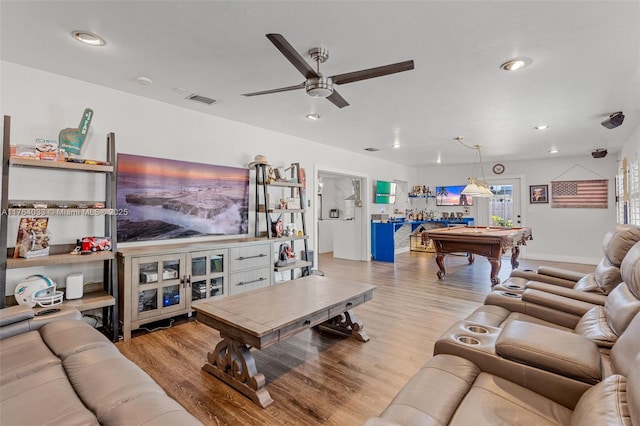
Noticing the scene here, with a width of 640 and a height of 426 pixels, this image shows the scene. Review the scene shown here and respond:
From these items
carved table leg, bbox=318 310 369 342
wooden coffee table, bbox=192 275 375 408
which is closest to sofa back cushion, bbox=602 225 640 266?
wooden coffee table, bbox=192 275 375 408

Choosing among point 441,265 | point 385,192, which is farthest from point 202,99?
point 385,192

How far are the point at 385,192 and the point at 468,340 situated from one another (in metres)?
6.32

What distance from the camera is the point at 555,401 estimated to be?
1.23 meters

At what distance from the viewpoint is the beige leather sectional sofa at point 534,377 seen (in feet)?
3.26

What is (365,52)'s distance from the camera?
7.88 feet

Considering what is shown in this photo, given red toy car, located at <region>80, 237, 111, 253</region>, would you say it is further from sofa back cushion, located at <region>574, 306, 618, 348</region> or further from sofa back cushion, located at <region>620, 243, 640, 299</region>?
sofa back cushion, located at <region>620, 243, 640, 299</region>

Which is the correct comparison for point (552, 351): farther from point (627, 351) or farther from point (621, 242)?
point (621, 242)

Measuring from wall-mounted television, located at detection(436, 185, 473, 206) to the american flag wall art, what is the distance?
6.40 feet

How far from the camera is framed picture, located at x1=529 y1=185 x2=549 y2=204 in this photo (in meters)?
7.51

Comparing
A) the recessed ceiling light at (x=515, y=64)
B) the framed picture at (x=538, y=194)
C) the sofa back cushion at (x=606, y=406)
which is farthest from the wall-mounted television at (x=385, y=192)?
the sofa back cushion at (x=606, y=406)

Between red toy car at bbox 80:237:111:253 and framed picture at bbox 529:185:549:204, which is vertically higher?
framed picture at bbox 529:185:549:204

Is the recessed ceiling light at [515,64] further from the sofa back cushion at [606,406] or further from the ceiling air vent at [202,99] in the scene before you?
the ceiling air vent at [202,99]

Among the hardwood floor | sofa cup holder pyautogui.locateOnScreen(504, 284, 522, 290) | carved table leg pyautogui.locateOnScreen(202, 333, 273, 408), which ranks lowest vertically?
the hardwood floor

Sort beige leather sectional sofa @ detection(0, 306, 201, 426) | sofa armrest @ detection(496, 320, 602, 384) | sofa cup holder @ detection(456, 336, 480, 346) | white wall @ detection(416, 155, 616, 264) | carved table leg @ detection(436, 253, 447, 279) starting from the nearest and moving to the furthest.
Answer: beige leather sectional sofa @ detection(0, 306, 201, 426)
sofa armrest @ detection(496, 320, 602, 384)
sofa cup holder @ detection(456, 336, 480, 346)
carved table leg @ detection(436, 253, 447, 279)
white wall @ detection(416, 155, 616, 264)
